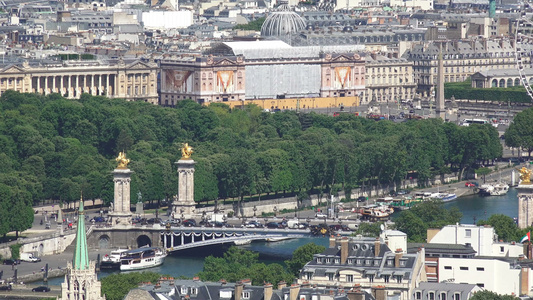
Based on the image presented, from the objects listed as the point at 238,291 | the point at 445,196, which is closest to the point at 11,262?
the point at 238,291

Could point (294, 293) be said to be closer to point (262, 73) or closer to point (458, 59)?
point (262, 73)

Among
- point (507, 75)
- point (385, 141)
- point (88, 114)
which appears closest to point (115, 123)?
point (88, 114)

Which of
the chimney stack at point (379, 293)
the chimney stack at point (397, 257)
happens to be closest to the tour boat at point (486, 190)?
the chimney stack at point (397, 257)

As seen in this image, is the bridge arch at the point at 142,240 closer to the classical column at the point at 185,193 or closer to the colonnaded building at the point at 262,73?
the classical column at the point at 185,193

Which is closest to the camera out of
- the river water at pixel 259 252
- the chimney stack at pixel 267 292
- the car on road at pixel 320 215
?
the chimney stack at pixel 267 292

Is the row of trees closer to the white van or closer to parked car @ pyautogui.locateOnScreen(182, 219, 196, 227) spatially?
the white van

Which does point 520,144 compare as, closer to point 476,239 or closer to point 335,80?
point 335,80
